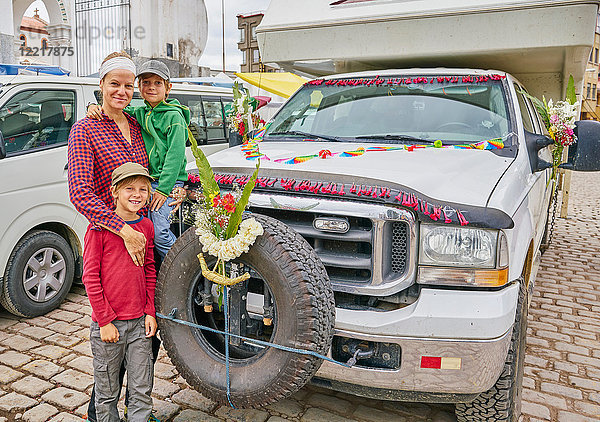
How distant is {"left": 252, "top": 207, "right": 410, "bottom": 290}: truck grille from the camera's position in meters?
2.52

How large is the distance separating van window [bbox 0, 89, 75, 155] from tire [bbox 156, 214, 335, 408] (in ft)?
8.33

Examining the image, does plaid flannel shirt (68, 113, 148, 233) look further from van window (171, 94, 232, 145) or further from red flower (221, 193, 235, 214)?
van window (171, 94, 232, 145)

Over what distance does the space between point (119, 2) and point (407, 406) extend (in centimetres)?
1450

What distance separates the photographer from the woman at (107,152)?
255 centimetres

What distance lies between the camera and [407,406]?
3.24 metres

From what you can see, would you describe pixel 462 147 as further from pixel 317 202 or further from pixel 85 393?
pixel 85 393

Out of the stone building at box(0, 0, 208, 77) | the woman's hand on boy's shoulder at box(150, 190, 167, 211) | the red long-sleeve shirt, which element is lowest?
the red long-sleeve shirt

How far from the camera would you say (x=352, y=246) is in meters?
2.64

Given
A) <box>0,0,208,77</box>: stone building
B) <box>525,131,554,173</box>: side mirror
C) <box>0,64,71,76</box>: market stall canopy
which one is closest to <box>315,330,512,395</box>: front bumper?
<box>525,131,554,173</box>: side mirror

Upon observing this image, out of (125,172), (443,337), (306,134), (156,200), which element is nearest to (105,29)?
(306,134)

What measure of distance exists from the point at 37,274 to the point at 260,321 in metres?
2.77

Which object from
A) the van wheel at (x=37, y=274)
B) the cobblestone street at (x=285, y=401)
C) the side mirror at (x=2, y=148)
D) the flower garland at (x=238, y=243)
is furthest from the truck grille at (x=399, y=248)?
the van wheel at (x=37, y=274)

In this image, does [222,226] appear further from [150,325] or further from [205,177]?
[150,325]

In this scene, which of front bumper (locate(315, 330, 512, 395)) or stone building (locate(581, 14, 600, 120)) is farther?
stone building (locate(581, 14, 600, 120))
